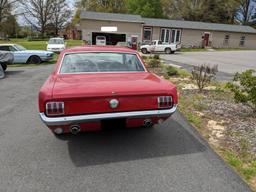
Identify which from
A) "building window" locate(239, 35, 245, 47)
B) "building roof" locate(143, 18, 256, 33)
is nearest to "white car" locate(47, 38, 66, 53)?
"building roof" locate(143, 18, 256, 33)

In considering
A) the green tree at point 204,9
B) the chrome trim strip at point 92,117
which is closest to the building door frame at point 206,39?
the green tree at point 204,9

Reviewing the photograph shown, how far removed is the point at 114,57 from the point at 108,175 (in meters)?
2.50

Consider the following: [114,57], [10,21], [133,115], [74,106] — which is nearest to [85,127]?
[74,106]

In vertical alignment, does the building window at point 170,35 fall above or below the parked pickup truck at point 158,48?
above

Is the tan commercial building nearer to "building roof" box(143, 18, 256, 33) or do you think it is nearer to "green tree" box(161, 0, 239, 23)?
"building roof" box(143, 18, 256, 33)

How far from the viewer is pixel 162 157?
12.2ft

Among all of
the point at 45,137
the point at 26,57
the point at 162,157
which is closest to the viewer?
the point at 162,157

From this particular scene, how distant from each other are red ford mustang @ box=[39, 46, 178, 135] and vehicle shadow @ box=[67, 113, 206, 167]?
483 mm

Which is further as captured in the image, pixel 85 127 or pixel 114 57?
pixel 114 57

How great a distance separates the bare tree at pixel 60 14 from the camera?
6292 centimetres

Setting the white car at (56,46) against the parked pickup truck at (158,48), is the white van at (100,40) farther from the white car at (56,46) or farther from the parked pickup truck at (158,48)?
the white car at (56,46)

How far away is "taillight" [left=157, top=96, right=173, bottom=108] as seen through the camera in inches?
144

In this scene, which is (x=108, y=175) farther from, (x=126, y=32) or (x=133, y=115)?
(x=126, y=32)

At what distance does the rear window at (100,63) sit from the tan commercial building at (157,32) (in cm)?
2950
